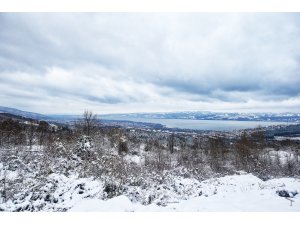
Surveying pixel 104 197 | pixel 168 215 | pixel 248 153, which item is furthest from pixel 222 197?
pixel 248 153

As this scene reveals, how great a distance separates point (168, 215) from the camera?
669 cm

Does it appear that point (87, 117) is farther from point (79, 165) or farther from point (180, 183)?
point (180, 183)

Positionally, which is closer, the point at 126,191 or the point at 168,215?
the point at 168,215

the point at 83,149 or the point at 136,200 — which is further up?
the point at 83,149

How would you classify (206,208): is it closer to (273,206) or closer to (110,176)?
(273,206)

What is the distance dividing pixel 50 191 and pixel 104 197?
2426mm

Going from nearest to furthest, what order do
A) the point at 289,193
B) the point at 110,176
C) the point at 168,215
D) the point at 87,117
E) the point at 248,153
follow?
the point at 168,215 → the point at 289,193 → the point at 110,176 → the point at 87,117 → the point at 248,153

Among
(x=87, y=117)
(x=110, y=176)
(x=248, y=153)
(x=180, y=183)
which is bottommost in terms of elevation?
(x=248, y=153)

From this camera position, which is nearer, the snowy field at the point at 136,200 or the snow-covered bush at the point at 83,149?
the snowy field at the point at 136,200

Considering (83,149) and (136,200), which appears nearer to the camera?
(136,200)

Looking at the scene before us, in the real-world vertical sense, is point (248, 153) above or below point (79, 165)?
below

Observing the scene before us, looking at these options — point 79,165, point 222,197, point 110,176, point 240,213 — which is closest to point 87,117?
point 79,165

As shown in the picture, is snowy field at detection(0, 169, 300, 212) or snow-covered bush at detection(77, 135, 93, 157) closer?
snowy field at detection(0, 169, 300, 212)

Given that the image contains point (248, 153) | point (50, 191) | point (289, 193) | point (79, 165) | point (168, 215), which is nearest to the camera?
point (168, 215)
